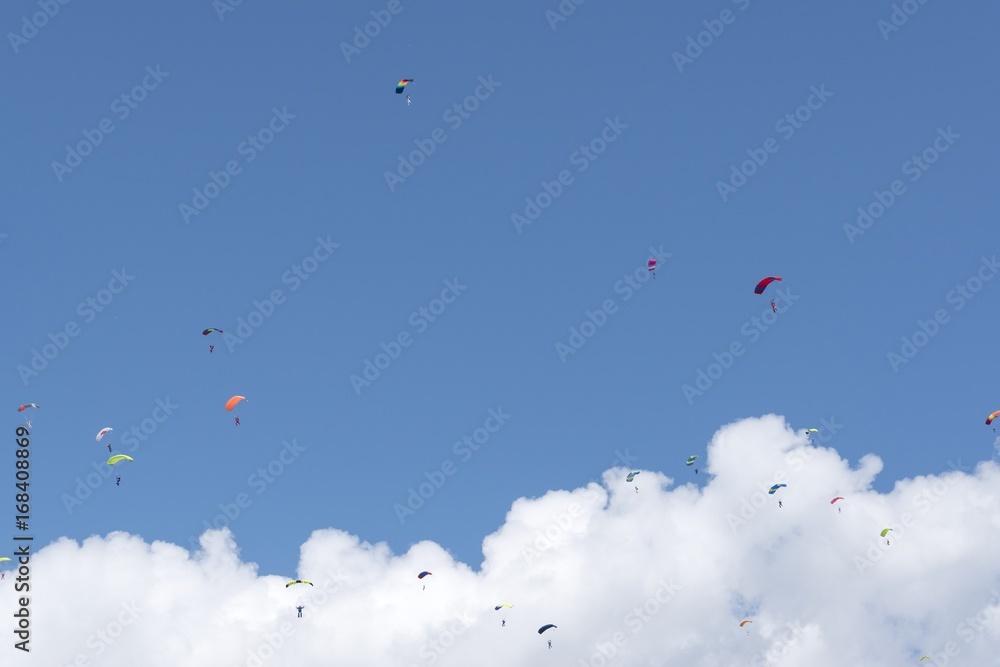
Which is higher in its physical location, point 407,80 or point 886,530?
point 407,80

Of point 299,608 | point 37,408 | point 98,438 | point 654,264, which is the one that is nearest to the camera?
point 37,408

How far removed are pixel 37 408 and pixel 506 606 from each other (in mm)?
58485

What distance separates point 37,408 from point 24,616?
701 inches

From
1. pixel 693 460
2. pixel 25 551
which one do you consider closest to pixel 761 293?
pixel 693 460

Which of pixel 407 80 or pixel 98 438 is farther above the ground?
pixel 407 80

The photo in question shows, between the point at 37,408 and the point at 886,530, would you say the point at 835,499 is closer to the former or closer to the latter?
the point at 886,530

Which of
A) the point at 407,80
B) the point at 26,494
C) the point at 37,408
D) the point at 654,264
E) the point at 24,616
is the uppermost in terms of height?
the point at 407,80

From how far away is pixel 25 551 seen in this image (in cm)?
9138

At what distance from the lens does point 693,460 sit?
134 m

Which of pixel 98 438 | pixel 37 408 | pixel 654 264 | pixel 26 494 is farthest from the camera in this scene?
pixel 654 264

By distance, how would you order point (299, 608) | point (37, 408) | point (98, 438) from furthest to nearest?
point (299, 608)
point (98, 438)
point (37, 408)

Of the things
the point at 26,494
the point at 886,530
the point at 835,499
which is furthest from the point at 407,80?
the point at 886,530

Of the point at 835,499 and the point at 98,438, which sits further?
the point at 835,499

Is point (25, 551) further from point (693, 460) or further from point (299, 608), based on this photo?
point (693, 460)
